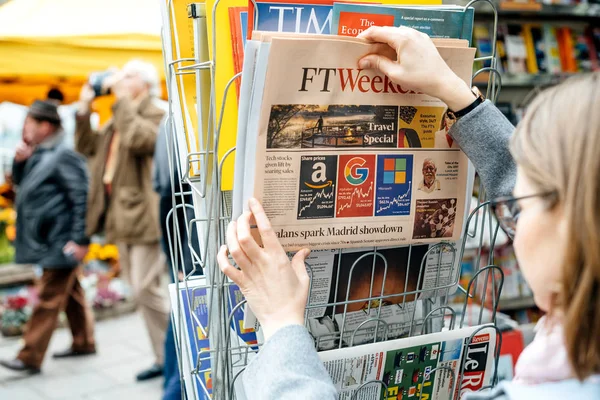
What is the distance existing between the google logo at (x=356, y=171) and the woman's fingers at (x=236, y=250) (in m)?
0.20

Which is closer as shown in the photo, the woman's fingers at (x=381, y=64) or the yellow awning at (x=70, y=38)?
the woman's fingers at (x=381, y=64)

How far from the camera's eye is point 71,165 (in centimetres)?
378

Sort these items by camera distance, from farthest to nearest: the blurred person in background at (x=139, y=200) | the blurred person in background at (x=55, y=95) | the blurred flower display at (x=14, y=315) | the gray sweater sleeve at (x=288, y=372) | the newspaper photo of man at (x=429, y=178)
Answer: the blurred person in background at (x=55, y=95), the blurred flower display at (x=14, y=315), the blurred person in background at (x=139, y=200), the newspaper photo of man at (x=429, y=178), the gray sweater sleeve at (x=288, y=372)

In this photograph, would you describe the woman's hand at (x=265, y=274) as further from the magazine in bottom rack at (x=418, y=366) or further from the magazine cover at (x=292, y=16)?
the magazine cover at (x=292, y=16)

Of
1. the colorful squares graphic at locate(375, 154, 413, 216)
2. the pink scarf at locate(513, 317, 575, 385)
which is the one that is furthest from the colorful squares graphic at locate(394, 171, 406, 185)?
the pink scarf at locate(513, 317, 575, 385)

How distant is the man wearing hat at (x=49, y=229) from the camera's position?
12.1 ft

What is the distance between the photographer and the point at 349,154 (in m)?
0.97

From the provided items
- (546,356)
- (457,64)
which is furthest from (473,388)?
(457,64)

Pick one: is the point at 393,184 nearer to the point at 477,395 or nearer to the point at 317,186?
the point at 317,186

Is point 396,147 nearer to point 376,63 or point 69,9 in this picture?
point 376,63

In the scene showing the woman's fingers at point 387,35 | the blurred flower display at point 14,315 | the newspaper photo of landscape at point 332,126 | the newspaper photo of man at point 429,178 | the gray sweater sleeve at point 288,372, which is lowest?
the blurred flower display at point 14,315

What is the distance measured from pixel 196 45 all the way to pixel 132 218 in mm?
2754

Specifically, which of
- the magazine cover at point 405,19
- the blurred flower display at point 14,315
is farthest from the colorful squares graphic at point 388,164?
the blurred flower display at point 14,315

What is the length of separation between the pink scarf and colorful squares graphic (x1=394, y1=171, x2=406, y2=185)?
0.33 meters
